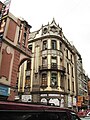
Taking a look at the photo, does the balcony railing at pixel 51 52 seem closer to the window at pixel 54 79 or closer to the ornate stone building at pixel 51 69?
the ornate stone building at pixel 51 69

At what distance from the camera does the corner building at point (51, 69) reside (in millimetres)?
27203

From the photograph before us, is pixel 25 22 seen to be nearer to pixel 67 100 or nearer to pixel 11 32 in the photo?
pixel 11 32

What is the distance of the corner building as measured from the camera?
27.2m

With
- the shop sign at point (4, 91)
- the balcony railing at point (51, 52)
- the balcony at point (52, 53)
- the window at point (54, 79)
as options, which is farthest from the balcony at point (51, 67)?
the shop sign at point (4, 91)

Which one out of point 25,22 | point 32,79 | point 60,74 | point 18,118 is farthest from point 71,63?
point 18,118

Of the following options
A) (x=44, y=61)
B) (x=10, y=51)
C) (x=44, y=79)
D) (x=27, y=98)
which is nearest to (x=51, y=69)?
(x=44, y=79)

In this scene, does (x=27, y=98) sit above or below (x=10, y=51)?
below

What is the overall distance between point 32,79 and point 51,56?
4.96 meters

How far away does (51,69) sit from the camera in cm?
2753

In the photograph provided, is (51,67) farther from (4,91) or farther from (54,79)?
(4,91)

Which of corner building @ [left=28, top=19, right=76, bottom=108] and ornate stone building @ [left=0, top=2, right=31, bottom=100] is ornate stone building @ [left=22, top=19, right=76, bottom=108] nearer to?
corner building @ [left=28, top=19, right=76, bottom=108]

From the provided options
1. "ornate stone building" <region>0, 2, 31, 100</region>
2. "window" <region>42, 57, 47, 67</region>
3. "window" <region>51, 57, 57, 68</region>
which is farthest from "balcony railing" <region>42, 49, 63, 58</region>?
"ornate stone building" <region>0, 2, 31, 100</region>

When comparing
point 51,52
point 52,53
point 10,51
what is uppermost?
point 51,52

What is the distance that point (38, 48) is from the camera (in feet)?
101
